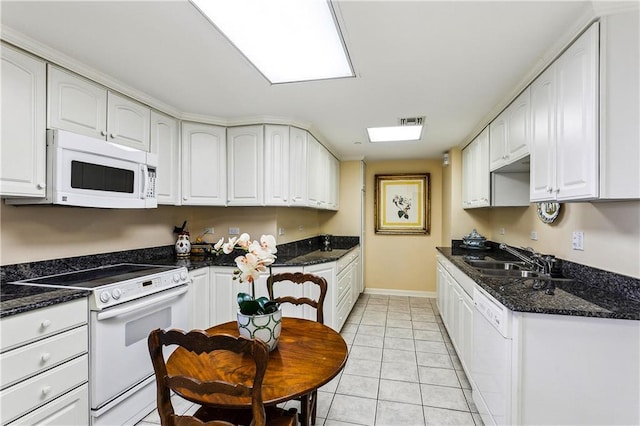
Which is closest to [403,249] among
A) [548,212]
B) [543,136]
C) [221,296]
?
[548,212]

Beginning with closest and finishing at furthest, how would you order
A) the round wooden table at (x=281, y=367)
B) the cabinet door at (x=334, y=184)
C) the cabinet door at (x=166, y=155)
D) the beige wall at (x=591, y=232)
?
the round wooden table at (x=281, y=367) → the beige wall at (x=591, y=232) → the cabinet door at (x=166, y=155) → the cabinet door at (x=334, y=184)

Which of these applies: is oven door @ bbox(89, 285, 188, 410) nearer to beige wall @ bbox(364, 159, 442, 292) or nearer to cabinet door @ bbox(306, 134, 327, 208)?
cabinet door @ bbox(306, 134, 327, 208)

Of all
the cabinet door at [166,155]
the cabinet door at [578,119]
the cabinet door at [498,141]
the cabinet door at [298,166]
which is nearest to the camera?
the cabinet door at [578,119]

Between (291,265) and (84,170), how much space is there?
5.85 ft

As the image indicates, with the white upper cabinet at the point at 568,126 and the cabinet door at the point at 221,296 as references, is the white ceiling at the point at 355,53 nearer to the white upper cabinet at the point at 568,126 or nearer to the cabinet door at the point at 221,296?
the white upper cabinet at the point at 568,126

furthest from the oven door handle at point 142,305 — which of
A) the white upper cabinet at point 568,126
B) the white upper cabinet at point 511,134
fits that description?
the white upper cabinet at point 511,134

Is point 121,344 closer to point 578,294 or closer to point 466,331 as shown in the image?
point 466,331

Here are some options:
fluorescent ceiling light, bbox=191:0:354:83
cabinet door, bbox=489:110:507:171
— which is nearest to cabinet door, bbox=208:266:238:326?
fluorescent ceiling light, bbox=191:0:354:83

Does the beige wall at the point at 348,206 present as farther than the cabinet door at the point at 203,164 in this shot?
Yes

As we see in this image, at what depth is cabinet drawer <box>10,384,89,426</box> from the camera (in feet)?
5.00

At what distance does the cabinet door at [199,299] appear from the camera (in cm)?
280

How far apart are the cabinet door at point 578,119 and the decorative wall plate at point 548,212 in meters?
0.72

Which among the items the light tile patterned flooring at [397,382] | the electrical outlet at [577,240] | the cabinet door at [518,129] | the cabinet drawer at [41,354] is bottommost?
the light tile patterned flooring at [397,382]

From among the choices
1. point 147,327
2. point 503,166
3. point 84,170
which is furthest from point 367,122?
point 147,327
